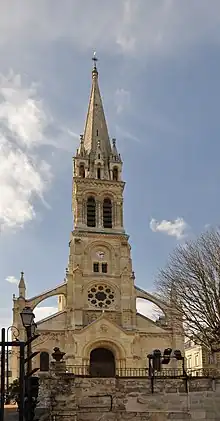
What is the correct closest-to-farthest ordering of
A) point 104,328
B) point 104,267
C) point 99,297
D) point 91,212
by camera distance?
point 104,328 → point 99,297 → point 104,267 → point 91,212

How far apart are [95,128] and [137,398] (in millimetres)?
35152

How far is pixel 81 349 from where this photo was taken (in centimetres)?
3928

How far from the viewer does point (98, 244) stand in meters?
44.4

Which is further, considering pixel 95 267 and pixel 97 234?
pixel 97 234

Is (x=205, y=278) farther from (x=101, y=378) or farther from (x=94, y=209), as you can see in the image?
(x=94, y=209)

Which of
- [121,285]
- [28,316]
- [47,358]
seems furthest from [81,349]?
[28,316]

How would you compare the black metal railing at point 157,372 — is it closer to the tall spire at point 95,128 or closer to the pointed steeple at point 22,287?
the pointed steeple at point 22,287

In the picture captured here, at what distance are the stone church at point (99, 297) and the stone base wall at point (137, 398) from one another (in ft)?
54.2

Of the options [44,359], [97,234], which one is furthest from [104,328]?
[97,234]

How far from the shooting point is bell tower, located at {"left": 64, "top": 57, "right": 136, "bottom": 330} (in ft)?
137

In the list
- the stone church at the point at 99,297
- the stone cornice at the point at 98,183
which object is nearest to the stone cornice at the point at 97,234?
the stone church at the point at 99,297

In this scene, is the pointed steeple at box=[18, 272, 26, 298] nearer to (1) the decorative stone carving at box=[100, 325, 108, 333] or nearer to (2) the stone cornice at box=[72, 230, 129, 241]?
(2) the stone cornice at box=[72, 230, 129, 241]

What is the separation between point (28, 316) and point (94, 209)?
3427cm

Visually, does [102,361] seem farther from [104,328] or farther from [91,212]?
[91,212]
